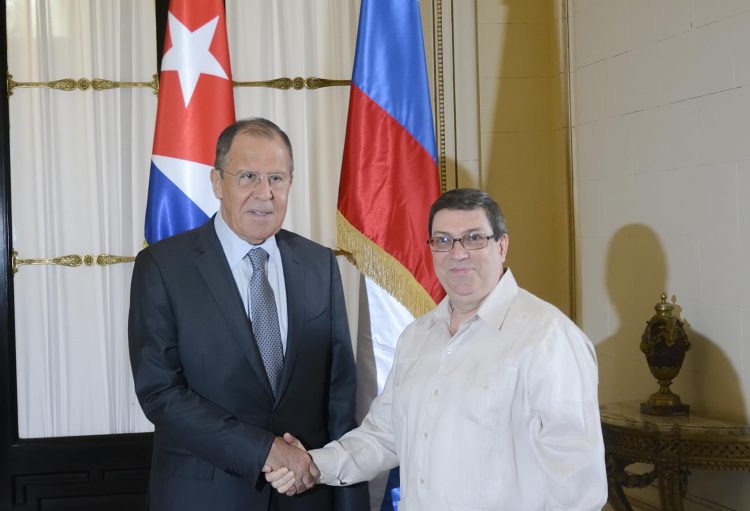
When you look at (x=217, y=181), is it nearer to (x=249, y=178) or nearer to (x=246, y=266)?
(x=249, y=178)

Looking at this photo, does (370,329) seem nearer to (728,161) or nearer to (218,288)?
(218,288)

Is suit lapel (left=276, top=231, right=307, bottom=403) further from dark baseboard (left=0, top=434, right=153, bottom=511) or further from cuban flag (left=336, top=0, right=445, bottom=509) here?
dark baseboard (left=0, top=434, right=153, bottom=511)

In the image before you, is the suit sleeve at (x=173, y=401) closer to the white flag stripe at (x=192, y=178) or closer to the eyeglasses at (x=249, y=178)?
the eyeglasses at (x=249, y=178)

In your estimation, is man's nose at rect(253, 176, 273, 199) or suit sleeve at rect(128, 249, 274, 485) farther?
man's nose at rect(253, 176, 273, 199)

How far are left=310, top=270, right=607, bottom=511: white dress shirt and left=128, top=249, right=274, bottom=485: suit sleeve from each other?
1.41 feet

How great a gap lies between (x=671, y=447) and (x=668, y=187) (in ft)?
3.75

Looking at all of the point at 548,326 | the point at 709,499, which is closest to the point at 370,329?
the point at 548,326

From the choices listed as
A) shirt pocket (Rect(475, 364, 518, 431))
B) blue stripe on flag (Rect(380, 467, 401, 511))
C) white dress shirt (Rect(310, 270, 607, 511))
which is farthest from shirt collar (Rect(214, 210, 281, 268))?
blue stripe on flag (Rect(380, 467, 401, 511))

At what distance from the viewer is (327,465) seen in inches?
89.4

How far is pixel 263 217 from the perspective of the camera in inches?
95.3

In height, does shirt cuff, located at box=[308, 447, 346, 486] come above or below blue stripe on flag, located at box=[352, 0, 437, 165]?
below

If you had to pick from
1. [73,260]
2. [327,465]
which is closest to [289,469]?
[327,465]

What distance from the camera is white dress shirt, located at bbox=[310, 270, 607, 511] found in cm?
177

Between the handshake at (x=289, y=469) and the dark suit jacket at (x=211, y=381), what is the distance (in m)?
0.03
